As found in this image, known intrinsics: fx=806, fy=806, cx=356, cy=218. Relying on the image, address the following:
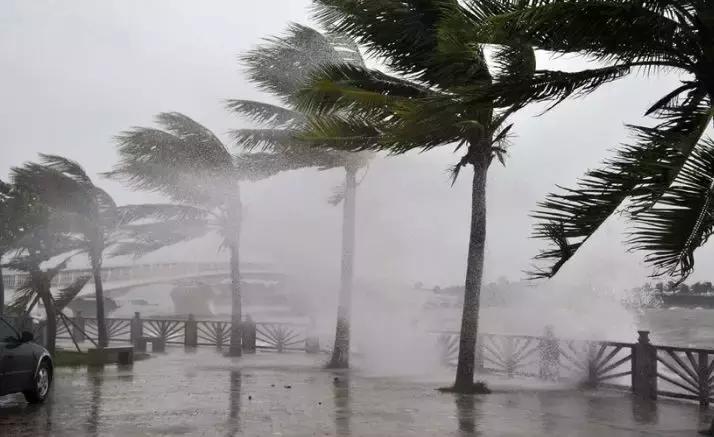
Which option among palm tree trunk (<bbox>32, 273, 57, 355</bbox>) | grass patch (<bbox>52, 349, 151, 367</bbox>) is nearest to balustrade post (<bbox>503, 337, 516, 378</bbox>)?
grass patch (<bbox>52, 349, 151, 367</bbox>)

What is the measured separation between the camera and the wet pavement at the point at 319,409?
34.1 feet

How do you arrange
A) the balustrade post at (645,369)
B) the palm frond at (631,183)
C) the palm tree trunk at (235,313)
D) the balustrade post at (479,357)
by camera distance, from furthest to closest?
1. the palm tree trunk at (235,313)
2. the balustrade post at (479,357)
3. the balustrade post at (645,369)
4. the palm frond at (631,183)

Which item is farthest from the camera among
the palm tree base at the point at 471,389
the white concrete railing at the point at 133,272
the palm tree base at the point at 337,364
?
the white concrete railing at the point at 133,272

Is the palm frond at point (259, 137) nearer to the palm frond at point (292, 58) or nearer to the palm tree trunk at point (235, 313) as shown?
the palm frond at point (292, 58)

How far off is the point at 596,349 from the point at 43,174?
17732mm

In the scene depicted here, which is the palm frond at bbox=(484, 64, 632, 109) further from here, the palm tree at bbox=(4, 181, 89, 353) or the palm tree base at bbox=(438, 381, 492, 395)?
the palm tree at bbox=(4, 181, 89, 353)

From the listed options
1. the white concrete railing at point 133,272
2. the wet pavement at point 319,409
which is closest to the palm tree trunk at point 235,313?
the wet pavement at point 319,409

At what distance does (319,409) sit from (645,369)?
6373 mm

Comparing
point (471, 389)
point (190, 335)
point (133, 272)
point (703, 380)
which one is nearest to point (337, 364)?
point (471, 389)

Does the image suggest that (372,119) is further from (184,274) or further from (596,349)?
(184,274)

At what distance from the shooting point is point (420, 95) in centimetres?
1444

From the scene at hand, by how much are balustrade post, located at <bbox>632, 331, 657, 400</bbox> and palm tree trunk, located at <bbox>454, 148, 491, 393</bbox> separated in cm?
304

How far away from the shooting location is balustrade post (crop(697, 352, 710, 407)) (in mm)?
14008

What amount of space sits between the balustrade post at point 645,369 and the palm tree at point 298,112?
840cm
